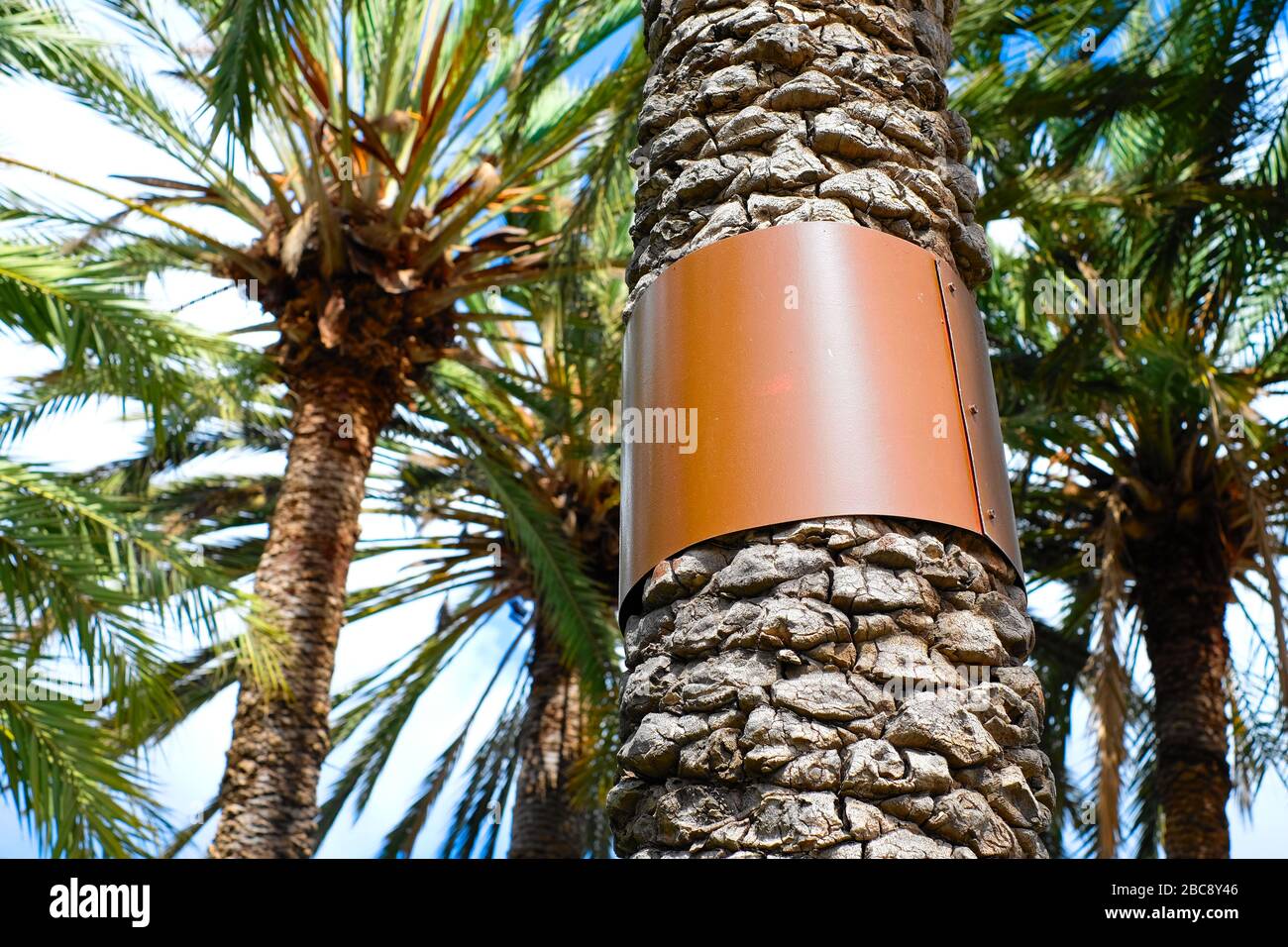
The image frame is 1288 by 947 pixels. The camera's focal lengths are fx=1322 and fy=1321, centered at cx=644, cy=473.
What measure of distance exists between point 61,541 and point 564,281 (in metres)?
4.10

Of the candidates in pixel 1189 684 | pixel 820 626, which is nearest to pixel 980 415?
pixel 820 626

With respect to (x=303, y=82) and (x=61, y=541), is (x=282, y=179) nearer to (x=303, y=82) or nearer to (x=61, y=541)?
(x=303, y=82)

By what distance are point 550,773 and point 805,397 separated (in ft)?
28.0

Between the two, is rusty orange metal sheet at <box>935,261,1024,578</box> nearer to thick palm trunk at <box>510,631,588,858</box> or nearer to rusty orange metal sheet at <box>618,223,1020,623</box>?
rusty orange metal sheet at <box>618,223,1020,623</box>

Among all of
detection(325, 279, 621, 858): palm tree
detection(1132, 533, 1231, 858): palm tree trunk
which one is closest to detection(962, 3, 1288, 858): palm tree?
detection(1132, 533, 1231, 858): palm tree trunk

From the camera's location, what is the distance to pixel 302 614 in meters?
8.72

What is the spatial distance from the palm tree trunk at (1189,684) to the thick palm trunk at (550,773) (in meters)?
4.85

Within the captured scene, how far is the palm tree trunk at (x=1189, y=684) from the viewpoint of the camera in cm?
1041

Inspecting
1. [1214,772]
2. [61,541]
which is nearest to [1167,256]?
[1214,772]

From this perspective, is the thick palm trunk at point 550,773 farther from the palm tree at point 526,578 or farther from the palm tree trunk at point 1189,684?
the palm tree trunk at point 1189,684

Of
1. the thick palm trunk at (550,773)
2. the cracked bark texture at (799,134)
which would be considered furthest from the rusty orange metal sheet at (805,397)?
the thick palm trunk at (550,773)

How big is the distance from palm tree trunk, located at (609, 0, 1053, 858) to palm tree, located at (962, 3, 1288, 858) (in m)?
5.41

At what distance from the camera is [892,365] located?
3.49m

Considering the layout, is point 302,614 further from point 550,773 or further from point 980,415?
point 980,415
